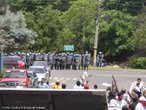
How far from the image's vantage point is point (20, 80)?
88.8 feet

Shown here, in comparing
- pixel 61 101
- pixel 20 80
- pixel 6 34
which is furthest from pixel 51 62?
pixel 61 101

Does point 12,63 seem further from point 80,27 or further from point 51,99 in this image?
point 51,99

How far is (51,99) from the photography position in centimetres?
782

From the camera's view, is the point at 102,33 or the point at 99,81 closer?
the point at 99,81

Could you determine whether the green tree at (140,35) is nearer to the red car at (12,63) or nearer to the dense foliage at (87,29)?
the dense foliage at (87,29)

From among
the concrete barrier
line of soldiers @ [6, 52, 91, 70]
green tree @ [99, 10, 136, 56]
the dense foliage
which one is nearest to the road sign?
the dense foliage

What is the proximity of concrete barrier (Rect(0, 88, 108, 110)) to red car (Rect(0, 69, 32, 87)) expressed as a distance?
18.4 meters

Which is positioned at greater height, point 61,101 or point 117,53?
point 61,101

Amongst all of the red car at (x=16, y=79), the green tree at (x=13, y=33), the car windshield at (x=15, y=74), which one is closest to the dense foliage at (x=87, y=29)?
the green tree at (x=13, y=33)

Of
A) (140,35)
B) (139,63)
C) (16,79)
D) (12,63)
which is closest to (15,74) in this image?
(16,79)

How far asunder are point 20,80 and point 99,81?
488 inches

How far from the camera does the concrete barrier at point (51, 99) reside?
7.73 meters

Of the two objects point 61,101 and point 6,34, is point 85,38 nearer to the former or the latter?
point 6,34

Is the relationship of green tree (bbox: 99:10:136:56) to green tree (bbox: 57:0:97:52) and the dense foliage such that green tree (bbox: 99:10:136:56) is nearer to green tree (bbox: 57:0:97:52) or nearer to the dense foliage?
the dense foliage
